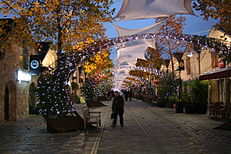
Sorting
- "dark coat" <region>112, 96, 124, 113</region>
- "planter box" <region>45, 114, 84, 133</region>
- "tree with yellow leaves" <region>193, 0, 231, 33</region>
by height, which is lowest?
"planter box" <region>45, 114, 84, 133</region>

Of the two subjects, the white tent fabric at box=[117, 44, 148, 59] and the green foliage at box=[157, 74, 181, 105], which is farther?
the white tent fabric at box=[117, 44, 148, 59]

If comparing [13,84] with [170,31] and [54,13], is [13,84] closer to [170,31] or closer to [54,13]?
[54,13]

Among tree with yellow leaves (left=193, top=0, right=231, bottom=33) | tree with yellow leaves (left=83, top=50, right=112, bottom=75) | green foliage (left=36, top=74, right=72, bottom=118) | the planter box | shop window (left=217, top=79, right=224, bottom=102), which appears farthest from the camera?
tree with yellow leaves (left=83, top=50, right=112, bottom=75)

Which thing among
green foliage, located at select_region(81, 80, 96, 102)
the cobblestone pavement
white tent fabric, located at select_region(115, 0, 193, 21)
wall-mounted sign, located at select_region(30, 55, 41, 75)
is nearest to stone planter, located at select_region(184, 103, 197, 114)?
white tent fabric, located at select_region(115, 0, 193, 21)

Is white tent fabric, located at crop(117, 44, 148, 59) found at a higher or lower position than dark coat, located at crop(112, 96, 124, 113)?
higher

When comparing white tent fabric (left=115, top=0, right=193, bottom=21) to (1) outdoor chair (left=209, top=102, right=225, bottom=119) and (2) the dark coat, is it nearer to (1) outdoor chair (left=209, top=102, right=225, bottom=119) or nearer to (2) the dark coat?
(2) the dark coat

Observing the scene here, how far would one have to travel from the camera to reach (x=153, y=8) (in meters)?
17.1

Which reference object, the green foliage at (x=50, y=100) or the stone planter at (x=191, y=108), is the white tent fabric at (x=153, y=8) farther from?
the stone planter at (x=191, y=108)

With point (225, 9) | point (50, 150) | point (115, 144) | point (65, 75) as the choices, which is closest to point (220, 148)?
point (115, 144)

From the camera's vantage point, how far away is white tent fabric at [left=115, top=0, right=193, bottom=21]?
1634cm

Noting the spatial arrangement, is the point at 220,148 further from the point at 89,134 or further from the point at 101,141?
the point at 89,134

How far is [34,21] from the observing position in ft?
62.3

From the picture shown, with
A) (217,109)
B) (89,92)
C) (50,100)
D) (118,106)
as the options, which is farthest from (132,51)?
(50,100)

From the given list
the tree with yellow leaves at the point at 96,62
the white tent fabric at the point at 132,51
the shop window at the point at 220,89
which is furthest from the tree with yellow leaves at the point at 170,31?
the shop window at the point at 220,89
